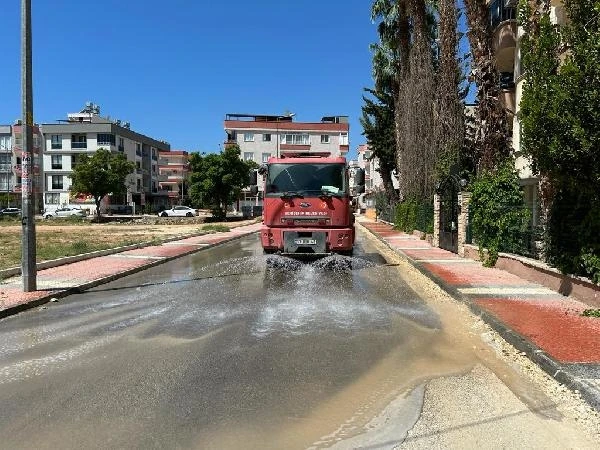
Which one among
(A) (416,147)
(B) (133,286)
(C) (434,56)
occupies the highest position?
(C) (434,56)

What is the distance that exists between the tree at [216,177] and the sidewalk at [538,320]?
44.0 meters

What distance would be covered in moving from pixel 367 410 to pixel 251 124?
8321 centimetres

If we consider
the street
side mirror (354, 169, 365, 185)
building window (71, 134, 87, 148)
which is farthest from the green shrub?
building window (71, 134, 87, 148)

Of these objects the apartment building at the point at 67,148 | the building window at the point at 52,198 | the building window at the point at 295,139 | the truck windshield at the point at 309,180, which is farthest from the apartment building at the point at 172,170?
the truck windshield at the point at 309,180

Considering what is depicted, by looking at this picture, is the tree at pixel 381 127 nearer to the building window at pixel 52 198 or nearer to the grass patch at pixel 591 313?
the grass patch at pixel 591 313

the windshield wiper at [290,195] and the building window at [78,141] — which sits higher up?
the building window at [78,141]

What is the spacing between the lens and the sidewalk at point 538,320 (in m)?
5.73

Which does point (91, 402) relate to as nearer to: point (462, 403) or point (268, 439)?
point (268, 439)

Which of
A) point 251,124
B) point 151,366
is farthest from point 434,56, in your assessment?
point 251,124

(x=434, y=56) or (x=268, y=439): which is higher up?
(x=434, y=56)

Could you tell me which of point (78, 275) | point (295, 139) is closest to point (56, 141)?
point (295, 139)

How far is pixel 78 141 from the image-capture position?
82312 millimetres

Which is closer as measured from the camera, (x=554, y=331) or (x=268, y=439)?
(x=268, y=439)

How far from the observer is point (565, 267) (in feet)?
34.2
